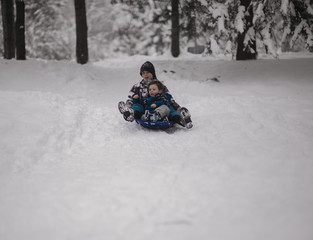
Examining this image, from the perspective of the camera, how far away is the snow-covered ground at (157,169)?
8.25 feet

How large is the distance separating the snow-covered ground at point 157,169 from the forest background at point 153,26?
2.11m

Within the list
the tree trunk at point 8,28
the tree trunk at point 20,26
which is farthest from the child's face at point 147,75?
the tree trunk at point 8,28

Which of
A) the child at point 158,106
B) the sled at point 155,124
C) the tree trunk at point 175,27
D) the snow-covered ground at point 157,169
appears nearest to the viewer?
the snow-covered ground at point 157,169

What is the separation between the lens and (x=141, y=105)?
5.80 metres

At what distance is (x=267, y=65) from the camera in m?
9.68

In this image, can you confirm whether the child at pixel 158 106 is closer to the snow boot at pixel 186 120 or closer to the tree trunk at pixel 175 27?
the snow boot at pixel 186 120

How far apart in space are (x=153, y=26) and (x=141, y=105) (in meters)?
21.7

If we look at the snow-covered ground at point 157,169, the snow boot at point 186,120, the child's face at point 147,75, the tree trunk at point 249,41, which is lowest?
the snow-covered ground at point 157,169

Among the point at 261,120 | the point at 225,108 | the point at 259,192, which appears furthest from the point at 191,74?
the point at 259,192

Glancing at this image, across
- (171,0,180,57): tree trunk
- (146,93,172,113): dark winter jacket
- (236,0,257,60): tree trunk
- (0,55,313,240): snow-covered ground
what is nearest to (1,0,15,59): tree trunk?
(0,55,313,240): snow-covered ground

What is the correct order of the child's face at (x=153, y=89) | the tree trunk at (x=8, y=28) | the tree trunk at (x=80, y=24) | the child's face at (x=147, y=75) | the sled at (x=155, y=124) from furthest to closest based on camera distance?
the tree trunk at (x=8, y=28), the tree trunk at (x=80, y=24), the child's face at (x=147, y=75), the child's face at (x=153, y=89), the sled at (x=155, y=124)

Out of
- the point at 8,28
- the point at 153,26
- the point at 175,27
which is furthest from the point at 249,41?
the point at 153,26

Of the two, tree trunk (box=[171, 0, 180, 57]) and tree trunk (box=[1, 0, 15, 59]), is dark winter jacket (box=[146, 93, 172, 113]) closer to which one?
tree trunk (box=[1, 0, 15, 59])

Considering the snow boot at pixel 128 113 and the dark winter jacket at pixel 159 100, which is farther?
the dark winter jacket at pixel 159 100
